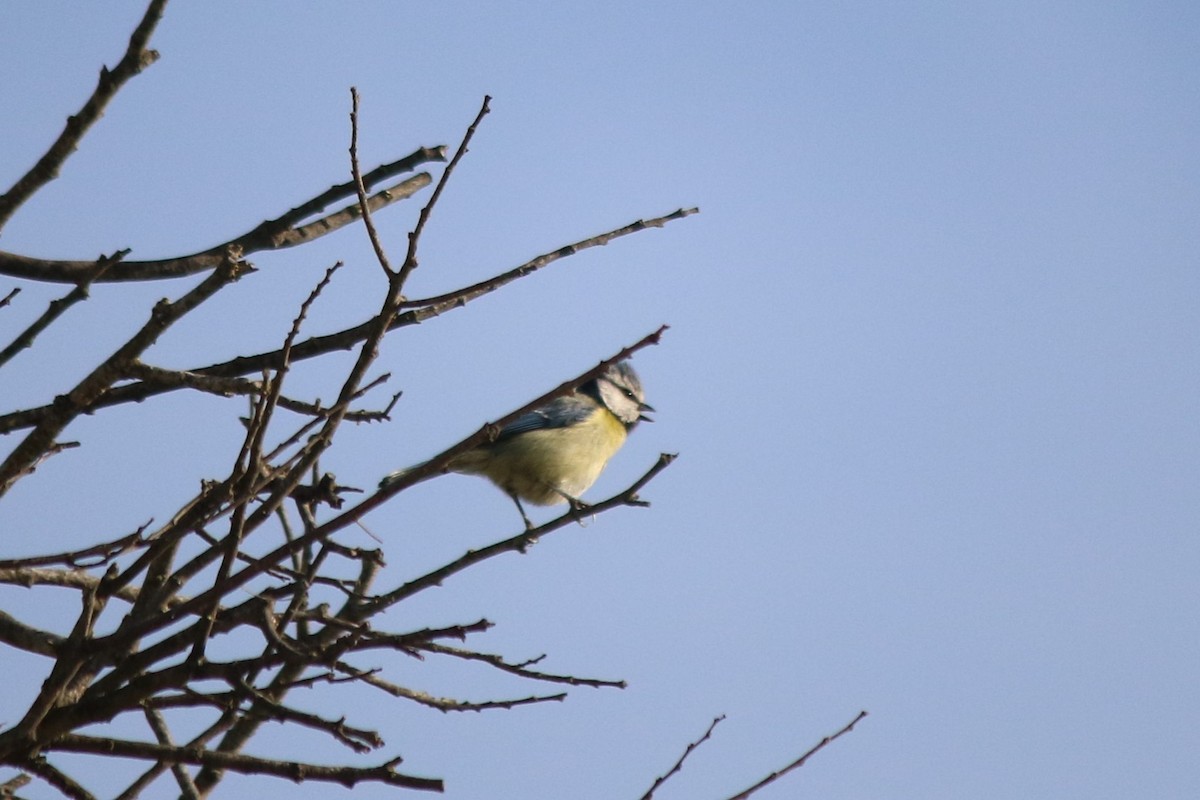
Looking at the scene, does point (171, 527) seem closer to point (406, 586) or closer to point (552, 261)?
point (406, 586)

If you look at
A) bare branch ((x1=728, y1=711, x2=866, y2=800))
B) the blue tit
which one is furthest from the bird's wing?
bare branch ((x1=728, y1=711, x2=866, y2=800))

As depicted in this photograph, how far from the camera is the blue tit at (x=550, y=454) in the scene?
7348mm

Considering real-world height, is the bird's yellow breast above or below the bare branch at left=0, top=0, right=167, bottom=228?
above

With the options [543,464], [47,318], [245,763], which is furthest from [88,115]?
[543,464]

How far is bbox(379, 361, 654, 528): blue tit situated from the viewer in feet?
24.1

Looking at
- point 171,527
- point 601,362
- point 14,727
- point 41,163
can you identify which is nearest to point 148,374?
point 171,527

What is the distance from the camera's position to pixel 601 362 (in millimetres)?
2422

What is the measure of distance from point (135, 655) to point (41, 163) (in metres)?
1.08

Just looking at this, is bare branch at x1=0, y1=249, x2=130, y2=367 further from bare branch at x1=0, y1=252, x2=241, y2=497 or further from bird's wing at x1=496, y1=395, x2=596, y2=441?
bird's wing at x1=496, y1=395, x2=596, y2=441

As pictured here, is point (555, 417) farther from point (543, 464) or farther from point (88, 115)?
point (88, 115)

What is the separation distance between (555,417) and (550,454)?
30 cm

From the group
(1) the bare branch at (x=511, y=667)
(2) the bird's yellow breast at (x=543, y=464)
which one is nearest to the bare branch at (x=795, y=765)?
(1) the bare branch at (x=511, y=667)

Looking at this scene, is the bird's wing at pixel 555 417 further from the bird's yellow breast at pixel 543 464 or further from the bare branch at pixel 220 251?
the bare branch at pixel 220 251

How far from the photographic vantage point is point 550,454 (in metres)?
7.45
